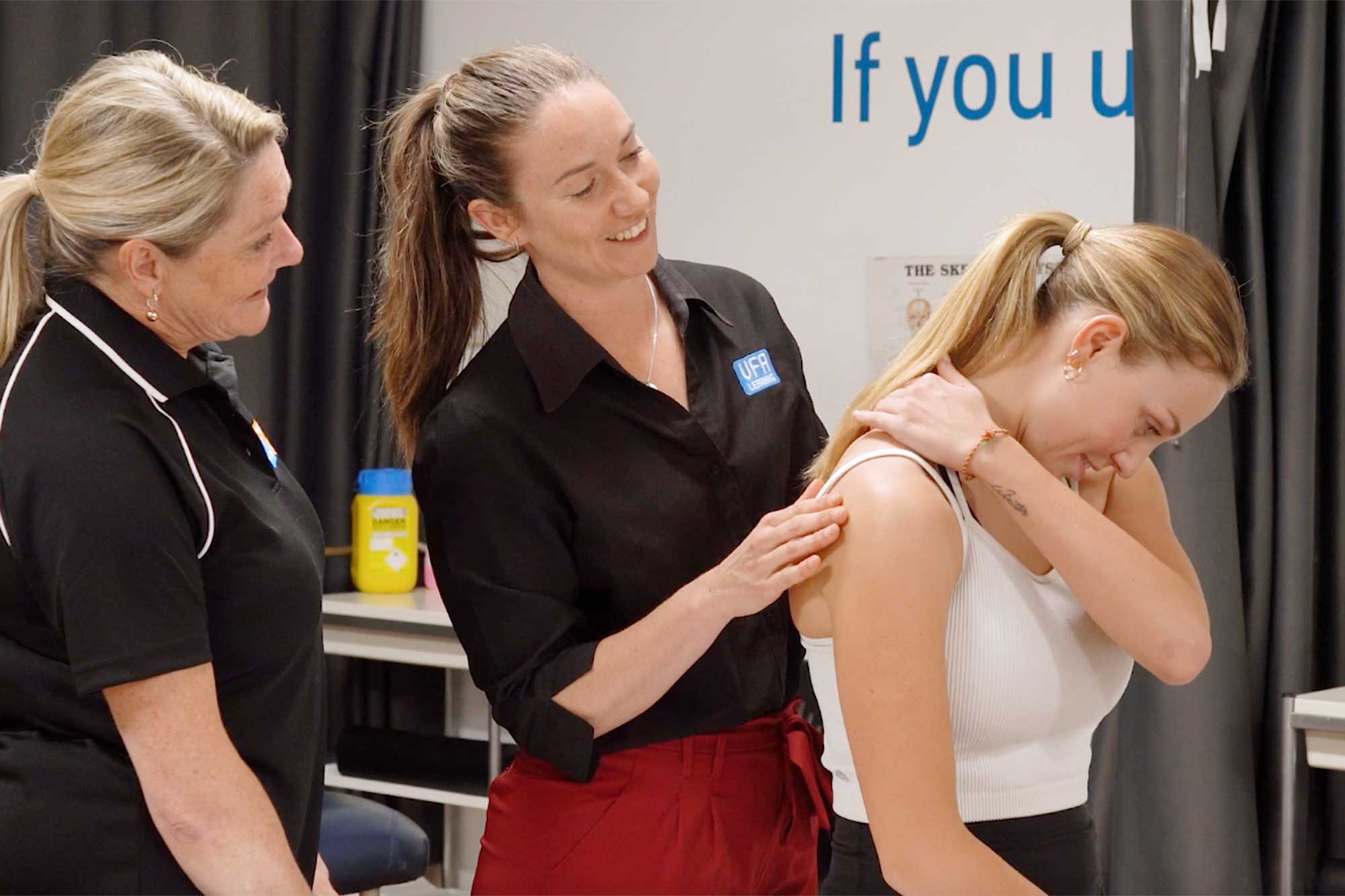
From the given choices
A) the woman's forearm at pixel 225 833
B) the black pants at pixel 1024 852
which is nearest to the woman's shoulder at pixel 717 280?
the black pants at pixel 1024 852

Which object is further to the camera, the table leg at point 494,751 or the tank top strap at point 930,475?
the table leg at point 494,751

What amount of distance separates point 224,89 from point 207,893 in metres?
0.75

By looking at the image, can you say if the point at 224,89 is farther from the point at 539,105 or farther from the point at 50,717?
the point at 50,717

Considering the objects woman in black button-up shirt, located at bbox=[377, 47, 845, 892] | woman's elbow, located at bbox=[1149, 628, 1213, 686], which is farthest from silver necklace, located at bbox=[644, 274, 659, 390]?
woman's elbow, located at bbox=[1149, 628, 1213, 686]

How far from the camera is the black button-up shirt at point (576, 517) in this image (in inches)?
58.8

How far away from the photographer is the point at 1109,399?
1.30 metres

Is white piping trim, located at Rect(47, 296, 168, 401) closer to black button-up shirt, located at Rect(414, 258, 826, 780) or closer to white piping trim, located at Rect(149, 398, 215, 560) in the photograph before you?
white piping trim, located at Rect(149, 398, 215, 560)

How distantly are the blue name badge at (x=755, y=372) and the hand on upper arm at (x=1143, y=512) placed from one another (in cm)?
40

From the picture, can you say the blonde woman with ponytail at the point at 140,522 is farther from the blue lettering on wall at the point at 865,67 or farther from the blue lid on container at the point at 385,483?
the blue lid on container at the point at 385,483

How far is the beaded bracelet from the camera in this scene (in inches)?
49.8

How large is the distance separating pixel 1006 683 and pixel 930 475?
193 millimetres

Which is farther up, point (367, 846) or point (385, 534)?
point (385, 534)

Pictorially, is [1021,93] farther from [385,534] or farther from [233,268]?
[233,268]

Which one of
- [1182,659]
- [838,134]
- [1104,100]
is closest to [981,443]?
[1182,659]
